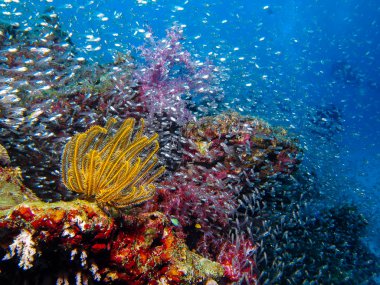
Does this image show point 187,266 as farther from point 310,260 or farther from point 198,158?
point 310,260

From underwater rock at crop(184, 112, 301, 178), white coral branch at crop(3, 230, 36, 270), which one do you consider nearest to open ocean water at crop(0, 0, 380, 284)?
underwater rock at crop(184, 112, 301, 178)

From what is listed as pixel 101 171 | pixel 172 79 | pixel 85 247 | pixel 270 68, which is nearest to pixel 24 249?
pixel 85 247

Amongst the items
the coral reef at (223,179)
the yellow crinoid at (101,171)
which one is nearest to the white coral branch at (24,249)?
the yellow crinoid at (101,171)

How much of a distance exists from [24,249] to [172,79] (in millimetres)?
7640

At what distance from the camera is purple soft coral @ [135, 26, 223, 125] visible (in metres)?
8.17

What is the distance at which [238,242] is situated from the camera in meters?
5.87

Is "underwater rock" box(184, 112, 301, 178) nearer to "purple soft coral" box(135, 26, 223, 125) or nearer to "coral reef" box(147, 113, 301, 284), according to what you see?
"coral reef" box(147, 113, 301, 284)

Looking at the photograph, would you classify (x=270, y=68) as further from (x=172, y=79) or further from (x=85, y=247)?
(x=85, y=247)

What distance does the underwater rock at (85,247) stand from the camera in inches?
112

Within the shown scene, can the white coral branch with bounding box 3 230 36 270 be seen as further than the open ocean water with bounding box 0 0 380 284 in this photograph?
No

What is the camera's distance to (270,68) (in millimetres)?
27281

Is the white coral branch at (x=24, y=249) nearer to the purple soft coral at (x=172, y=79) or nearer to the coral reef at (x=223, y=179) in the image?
the coral reef at (x=223, y=179)

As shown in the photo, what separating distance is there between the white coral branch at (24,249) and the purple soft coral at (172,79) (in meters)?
5.19

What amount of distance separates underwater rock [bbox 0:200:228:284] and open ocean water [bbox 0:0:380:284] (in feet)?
9.49
